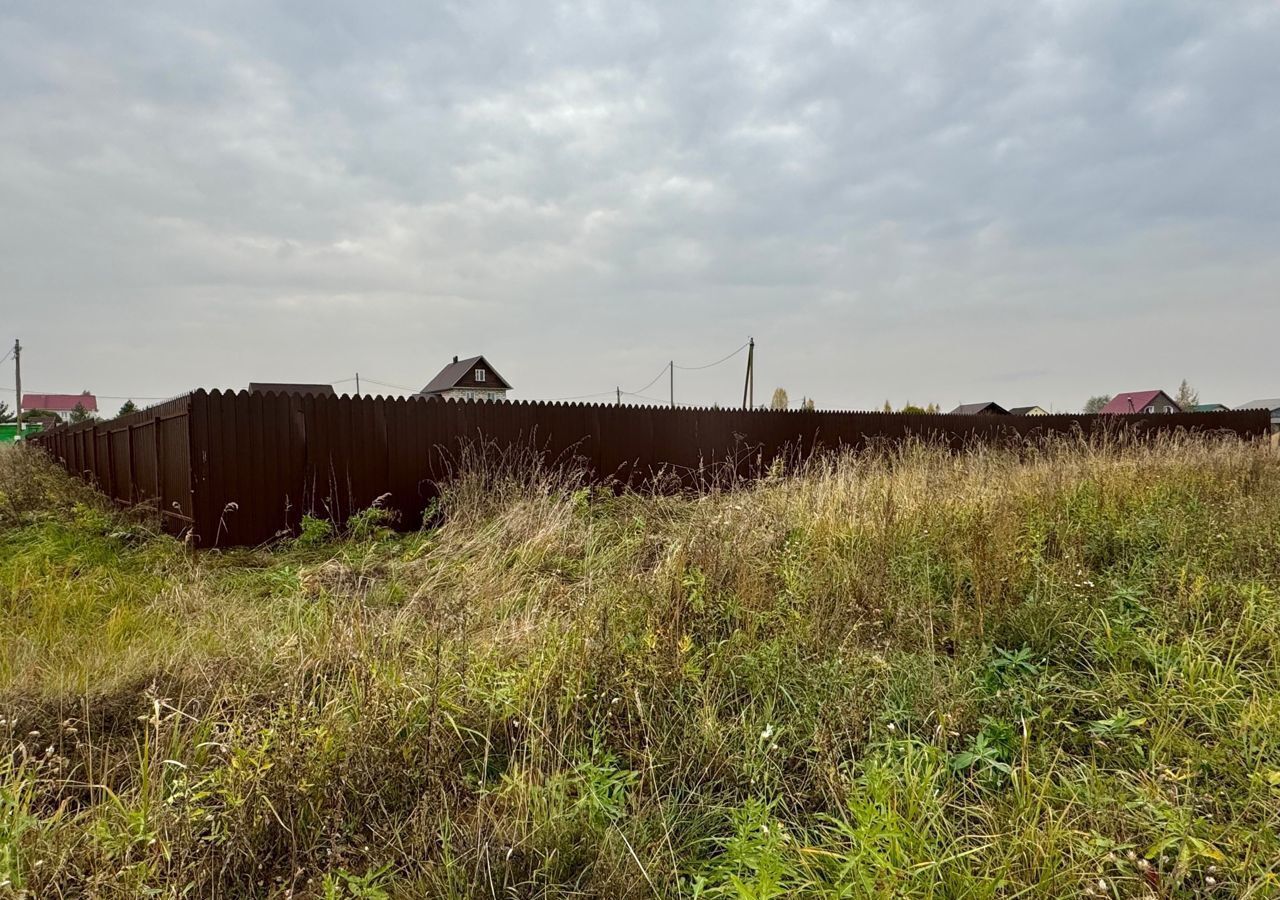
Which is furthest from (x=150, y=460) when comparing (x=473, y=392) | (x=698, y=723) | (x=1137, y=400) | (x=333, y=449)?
(x=1137, y=400)

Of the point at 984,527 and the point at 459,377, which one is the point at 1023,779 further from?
the point at 459,377

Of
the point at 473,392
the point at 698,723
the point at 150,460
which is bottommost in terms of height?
the point at 698,723

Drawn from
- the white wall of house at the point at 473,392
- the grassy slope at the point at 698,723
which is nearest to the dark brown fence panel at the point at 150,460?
the grassy slope at the point at 698,723

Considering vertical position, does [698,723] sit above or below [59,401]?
below

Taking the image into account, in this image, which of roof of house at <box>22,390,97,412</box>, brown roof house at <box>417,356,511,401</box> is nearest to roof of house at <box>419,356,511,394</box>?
brown roof house at <box>417,356,511,401</box>

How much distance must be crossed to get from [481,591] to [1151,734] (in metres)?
3.00

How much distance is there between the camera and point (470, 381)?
3978 cm

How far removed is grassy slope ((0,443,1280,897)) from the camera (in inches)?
64.4

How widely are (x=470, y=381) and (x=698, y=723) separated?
39.5 meters

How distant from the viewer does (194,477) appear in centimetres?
579

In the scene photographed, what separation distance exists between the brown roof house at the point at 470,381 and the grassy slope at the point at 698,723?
118 ft

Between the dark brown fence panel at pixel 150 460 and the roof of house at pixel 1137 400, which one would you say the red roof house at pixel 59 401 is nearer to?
the dark brown fence panel at pixel 150 460

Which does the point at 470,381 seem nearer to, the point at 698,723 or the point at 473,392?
the point at 473,392

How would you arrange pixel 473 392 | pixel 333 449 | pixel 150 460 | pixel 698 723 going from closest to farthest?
pixel 698 723 → pixel 333 449 → pixel 150 460 → pixel 473 392
